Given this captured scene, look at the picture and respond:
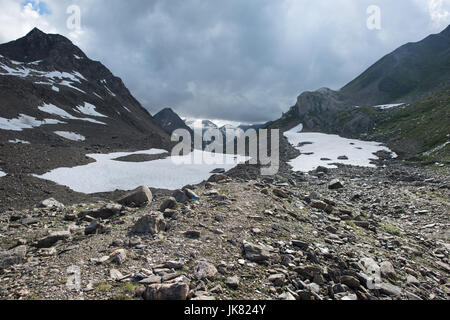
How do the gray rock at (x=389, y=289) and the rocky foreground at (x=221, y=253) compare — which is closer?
the rocky foreground at (x=221, y=253)

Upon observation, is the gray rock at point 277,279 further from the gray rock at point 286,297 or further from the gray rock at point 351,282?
the gray rock at point 351,282

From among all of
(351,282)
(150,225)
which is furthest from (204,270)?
(351,282)

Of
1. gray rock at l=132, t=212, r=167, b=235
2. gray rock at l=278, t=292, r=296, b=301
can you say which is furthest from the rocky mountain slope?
gray rock at l=278, t=292, r=296, b=301

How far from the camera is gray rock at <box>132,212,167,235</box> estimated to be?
795 cm

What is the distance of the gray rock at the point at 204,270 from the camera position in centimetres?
560

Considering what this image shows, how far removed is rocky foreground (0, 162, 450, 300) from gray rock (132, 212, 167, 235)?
0.13 feet

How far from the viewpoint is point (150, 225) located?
8.04m

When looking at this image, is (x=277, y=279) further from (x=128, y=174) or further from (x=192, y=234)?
(x=128, y=174)

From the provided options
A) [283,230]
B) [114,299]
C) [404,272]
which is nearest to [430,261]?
[404,272]

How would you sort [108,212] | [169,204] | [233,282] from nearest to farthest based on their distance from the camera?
[233,282] → [169,204] → [108,212]

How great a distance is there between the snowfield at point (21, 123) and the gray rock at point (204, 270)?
7164 cm

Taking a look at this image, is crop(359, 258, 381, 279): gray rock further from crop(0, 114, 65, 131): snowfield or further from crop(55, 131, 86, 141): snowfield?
crop(55, 131, 86, 141): snowfield

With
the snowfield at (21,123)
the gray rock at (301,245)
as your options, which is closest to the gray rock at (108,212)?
the gray rock at (301,245)

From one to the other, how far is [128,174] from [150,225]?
29.4 m
